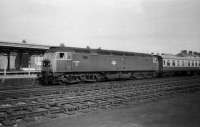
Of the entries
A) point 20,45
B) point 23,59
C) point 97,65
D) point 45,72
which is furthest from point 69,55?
point 23,59

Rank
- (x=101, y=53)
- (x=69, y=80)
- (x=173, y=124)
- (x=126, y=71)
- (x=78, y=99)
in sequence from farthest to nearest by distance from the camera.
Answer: (x=126, y=71) → (x=101, y=53) → (x=69, y=80) → (x=78, y=99) → (x=173, y=124)

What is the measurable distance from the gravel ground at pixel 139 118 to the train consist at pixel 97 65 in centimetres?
1063

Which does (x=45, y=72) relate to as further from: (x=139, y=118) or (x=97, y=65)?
(x=139, y=118)

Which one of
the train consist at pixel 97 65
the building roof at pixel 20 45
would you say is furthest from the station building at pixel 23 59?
the train consist at pixel 97 65

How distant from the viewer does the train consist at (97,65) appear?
1873cm

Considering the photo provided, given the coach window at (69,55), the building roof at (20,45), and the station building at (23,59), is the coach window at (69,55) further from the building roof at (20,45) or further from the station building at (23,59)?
the station building at (23,59)

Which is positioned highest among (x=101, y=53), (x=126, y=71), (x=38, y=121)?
(x=101, y=53)

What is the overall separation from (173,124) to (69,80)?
13.4 metres

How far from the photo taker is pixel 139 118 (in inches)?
301

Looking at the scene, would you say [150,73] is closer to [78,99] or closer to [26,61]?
[78,99]

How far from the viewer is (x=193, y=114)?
8.12 m

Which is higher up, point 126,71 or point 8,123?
point 126,71

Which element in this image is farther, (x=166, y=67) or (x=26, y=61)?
(x=26, y=61)

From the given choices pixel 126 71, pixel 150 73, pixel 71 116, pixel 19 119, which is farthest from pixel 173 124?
pixel 150 73
